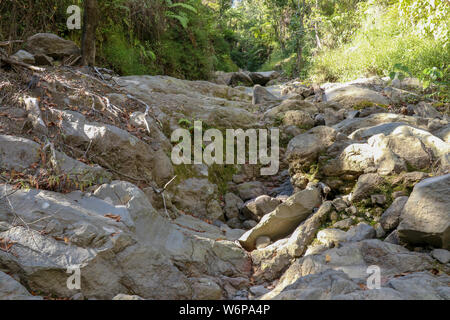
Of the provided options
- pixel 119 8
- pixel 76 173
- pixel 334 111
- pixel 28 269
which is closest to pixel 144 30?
pixel 119 8

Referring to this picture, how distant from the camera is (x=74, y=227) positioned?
304cm

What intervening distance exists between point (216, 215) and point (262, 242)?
1.24m

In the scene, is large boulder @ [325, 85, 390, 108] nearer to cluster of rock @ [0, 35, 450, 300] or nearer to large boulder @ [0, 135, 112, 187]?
cluster of rock @ [0, 35, 450, 300]

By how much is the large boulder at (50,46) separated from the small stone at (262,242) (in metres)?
5.41

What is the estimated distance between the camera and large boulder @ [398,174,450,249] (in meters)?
3.18

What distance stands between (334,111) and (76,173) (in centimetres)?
561

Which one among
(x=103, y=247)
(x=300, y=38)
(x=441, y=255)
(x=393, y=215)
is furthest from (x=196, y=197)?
(x=300, y=38)

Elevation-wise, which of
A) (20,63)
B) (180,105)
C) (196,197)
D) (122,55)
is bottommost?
(196,197)

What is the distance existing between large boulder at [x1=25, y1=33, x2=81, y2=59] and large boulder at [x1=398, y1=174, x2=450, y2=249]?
6625mm

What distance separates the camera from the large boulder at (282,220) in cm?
434

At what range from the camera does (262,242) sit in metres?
4.31

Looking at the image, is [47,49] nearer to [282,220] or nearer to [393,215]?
[282,220]

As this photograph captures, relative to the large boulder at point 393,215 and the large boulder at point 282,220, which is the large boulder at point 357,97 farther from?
the large boulder at point 393,215
